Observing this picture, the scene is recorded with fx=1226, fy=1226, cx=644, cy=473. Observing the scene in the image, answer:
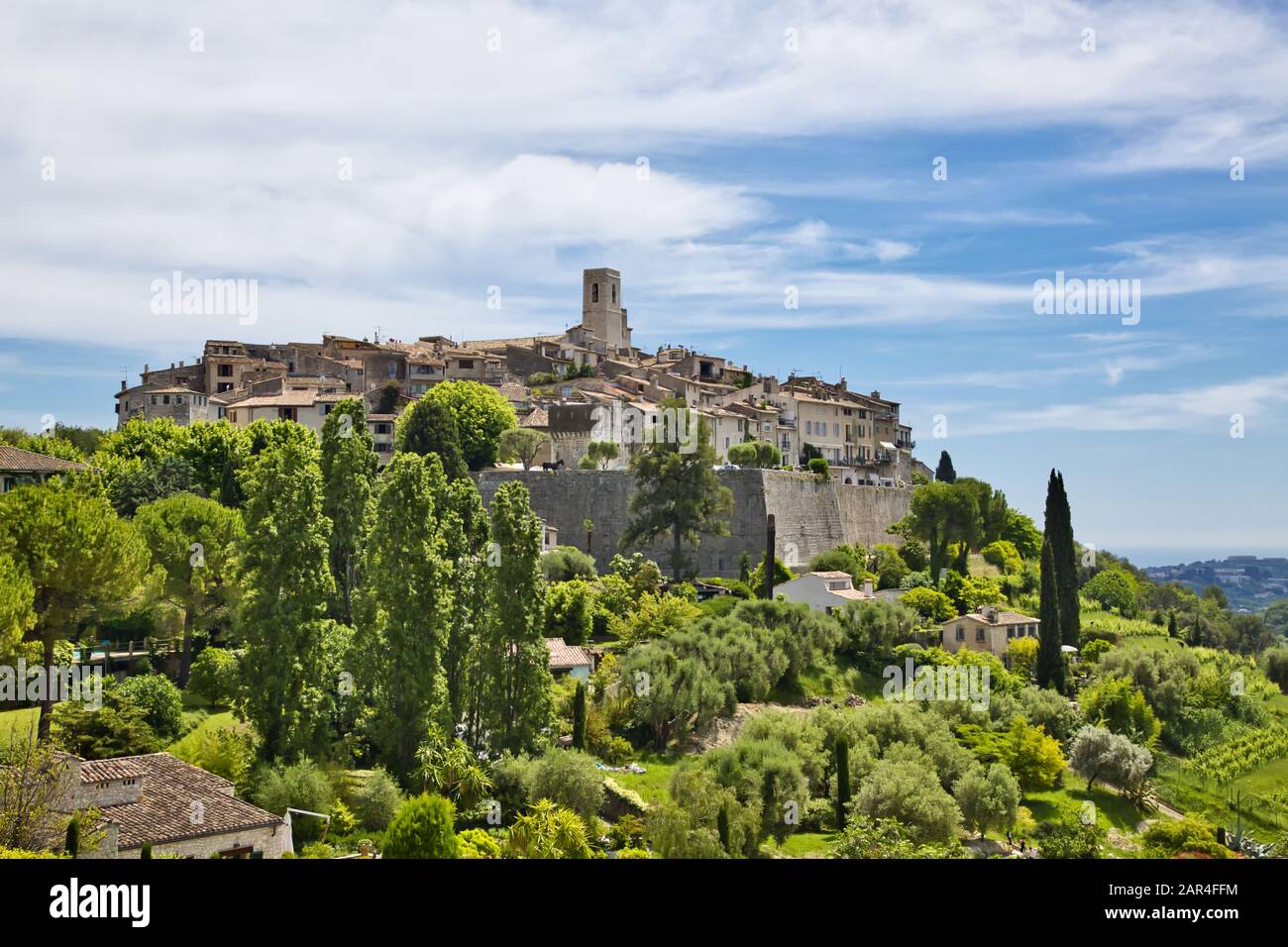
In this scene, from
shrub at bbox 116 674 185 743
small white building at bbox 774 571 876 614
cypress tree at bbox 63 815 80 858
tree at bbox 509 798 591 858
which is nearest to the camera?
cypress tree at bbox 63 815 80 858

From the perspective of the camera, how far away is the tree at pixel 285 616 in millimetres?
28453

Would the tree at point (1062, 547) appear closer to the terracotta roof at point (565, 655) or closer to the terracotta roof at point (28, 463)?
the terracotta roof at point (565, 655)

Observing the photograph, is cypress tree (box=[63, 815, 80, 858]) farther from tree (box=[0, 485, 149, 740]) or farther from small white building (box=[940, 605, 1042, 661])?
small white building (box=[940, 605, 1042, 661])

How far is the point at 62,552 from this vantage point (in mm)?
29797

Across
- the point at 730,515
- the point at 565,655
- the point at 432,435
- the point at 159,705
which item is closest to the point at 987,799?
the point at 565,655

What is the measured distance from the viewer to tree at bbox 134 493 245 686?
122 ft

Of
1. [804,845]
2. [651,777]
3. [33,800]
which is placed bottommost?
[804,845]

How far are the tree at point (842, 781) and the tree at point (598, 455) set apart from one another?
98.7 ft

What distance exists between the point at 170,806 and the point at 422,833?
6028mm


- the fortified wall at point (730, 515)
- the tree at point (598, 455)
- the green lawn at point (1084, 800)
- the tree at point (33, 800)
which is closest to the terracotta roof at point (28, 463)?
the fortified wall at point (730, 515)

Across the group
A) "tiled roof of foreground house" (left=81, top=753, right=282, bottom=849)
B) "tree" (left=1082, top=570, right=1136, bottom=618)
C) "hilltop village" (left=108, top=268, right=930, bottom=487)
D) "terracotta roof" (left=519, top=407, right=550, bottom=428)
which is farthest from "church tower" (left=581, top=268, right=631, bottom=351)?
"tiled roof of foreground house" (left=81, top=753, right=282, bottom=849)

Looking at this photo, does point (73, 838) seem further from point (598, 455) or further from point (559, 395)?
point (559, 395)

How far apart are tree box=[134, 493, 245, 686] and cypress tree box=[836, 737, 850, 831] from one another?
18.4m
